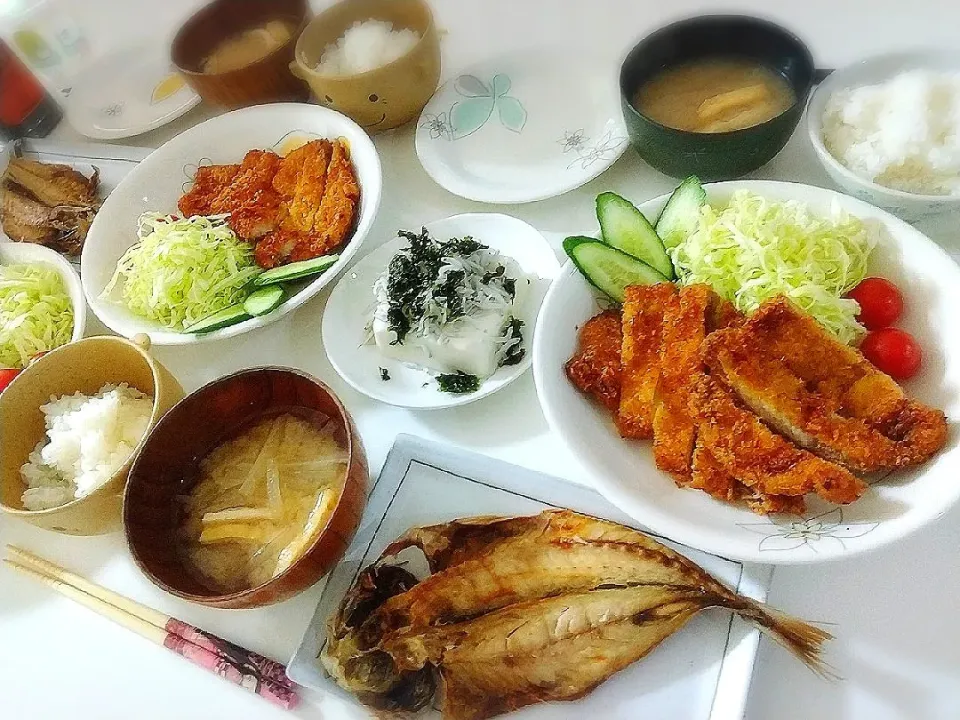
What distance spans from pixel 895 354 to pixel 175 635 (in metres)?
1.37

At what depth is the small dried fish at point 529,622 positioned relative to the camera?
1156mm

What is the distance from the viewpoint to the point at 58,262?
195 centimetres

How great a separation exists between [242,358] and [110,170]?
0.95 metres

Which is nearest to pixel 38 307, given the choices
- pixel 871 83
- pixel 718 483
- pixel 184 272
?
pixel 184 272

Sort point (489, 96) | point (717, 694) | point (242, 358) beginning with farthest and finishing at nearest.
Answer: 1. point (489, 96)
2. point (242, 358)
3. point (717, 694)

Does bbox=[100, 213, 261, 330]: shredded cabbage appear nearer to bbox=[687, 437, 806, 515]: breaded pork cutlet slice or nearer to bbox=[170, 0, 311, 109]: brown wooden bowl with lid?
bbox=[170, 0, 311, 109]: brown wooden bowl with lid

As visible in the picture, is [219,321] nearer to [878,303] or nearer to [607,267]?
[607,267]

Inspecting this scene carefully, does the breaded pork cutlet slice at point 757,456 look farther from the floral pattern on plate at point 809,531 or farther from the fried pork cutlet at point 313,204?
the fried pork cutlet at point 313,204

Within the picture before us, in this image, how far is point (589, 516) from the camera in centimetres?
131

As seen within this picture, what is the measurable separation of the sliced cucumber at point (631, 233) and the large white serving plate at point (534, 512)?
484 millimetres

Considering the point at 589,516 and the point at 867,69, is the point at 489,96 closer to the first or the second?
the point at 867,69

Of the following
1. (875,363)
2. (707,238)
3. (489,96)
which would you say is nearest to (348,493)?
(707,238)

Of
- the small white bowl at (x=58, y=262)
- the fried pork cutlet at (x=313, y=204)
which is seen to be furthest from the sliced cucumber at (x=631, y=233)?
the small white bowl at (x=58, y=262)

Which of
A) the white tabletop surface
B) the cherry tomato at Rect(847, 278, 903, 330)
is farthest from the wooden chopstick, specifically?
the cherry tomato at Rect(847, 278, 903, 330)
